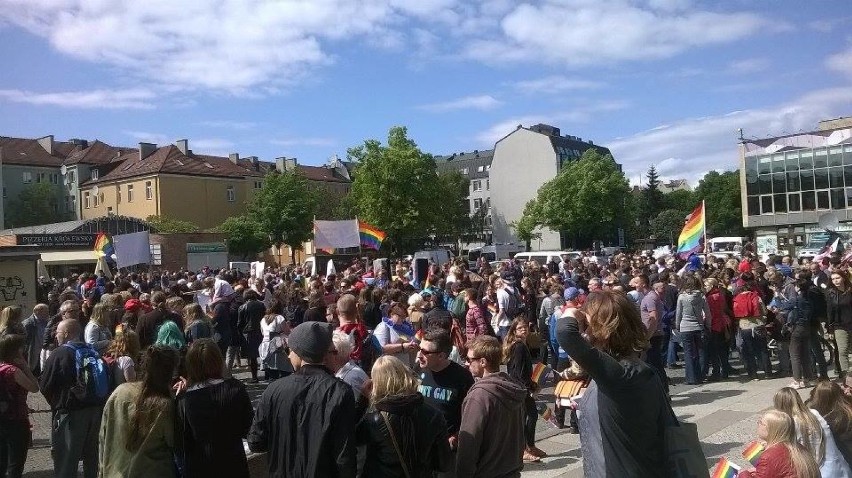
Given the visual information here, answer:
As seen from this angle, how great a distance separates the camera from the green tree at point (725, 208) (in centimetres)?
9406

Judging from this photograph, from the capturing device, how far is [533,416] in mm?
7473

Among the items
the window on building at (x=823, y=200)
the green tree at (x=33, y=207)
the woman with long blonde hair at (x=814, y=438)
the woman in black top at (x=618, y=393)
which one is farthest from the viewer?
the green tree at (x=33, y=207)

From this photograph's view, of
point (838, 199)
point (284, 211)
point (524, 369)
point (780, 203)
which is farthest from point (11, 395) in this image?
point (780, 203)

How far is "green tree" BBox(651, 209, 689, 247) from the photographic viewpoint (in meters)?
91.5

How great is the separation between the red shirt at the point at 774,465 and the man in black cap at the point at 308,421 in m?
2.27

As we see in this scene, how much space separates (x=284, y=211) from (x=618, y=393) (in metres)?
57.5

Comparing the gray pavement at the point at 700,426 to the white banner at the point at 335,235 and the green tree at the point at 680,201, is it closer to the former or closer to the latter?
the white banner at the point at 335,235

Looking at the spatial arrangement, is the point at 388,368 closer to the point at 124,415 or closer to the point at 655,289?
the point at 124,415

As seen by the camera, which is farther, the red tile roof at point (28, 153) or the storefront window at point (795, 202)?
the red tile roof at point (28, 153)

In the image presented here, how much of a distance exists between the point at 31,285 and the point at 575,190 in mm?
56414

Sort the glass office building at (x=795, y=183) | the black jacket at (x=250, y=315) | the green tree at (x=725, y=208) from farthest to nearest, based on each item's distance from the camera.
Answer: the green tree at (x=725, y=208) → the glass office building at (x=795, y=183) → the black jacket at (x=250, y=315)

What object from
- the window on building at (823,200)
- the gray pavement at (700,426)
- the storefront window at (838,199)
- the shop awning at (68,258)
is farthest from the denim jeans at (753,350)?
the window on building at (823,200)

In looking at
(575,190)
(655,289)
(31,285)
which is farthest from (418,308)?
(575,190)

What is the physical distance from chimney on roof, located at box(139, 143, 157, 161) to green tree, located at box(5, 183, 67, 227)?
12565mm
